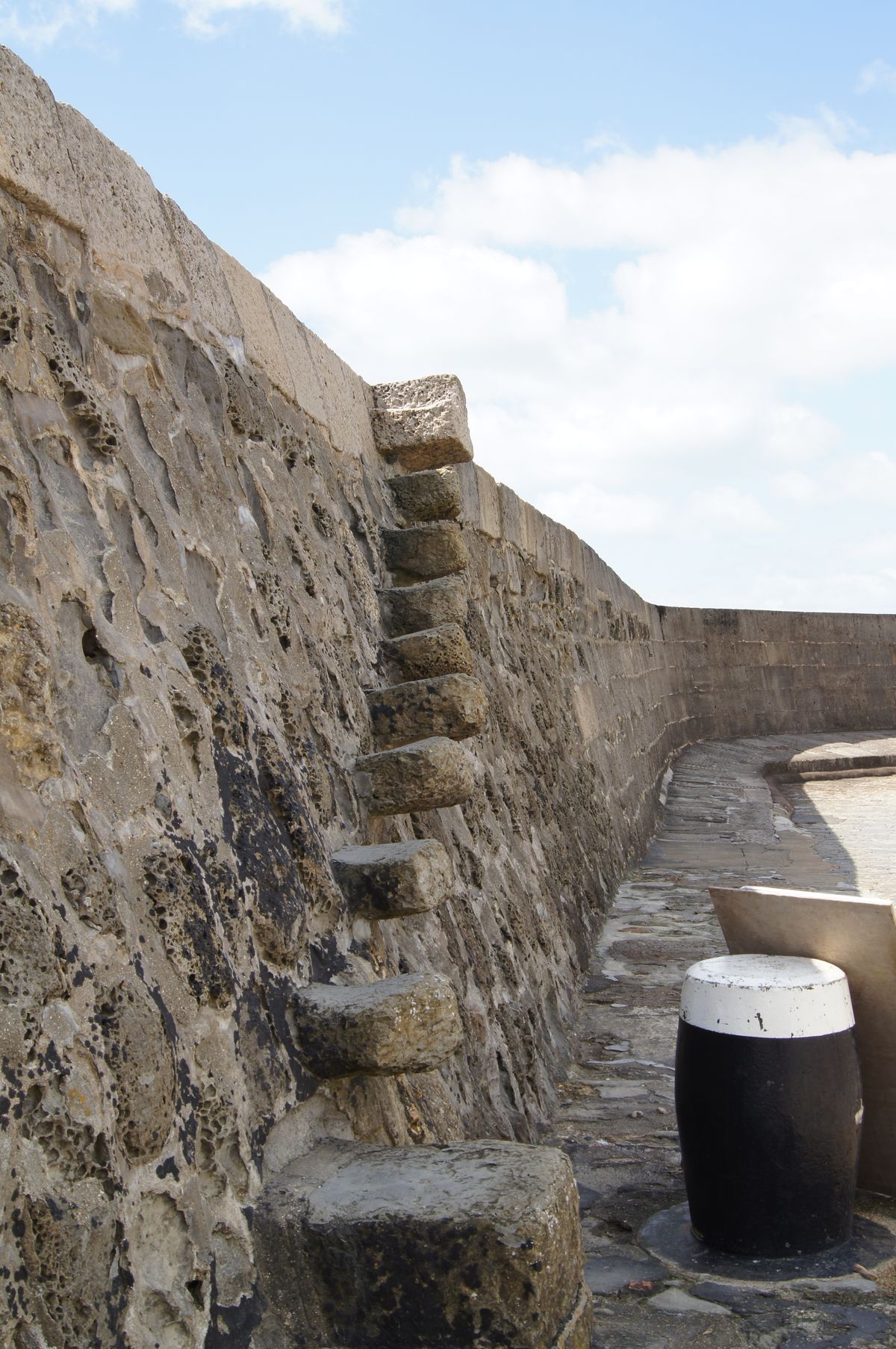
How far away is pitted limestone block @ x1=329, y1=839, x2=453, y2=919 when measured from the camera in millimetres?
2475

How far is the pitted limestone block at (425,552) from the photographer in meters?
3.88

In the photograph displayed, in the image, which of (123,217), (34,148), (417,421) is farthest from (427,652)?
(34,148)

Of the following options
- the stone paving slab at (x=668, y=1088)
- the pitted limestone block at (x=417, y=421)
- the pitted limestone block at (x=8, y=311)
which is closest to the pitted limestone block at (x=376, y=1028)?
the stone paving slab at (x=668, y=1088)

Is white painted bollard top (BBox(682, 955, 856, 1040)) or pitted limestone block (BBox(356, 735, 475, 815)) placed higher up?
pitted limestone block (BBox(356, 735, 475, 815))

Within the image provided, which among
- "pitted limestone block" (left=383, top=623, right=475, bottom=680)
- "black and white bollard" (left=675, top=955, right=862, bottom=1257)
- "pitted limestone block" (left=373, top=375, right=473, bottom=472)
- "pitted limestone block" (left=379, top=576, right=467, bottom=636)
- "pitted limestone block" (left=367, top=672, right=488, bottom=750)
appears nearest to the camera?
"black and white bollard" (left=675, top=955, right=862, bottom=1257)

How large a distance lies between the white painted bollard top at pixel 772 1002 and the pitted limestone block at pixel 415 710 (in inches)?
38.6

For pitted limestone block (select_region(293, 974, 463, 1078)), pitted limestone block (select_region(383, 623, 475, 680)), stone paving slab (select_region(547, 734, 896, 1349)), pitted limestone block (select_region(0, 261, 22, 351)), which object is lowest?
stone paving slab (select_region(547, 734, 896, 1349))

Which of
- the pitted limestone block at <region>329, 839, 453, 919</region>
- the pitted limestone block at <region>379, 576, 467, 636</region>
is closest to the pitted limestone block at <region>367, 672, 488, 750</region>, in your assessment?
the pitted limestone block at <region>379, 576, 467, 636</region>

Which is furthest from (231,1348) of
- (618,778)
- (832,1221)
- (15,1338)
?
(618,778)

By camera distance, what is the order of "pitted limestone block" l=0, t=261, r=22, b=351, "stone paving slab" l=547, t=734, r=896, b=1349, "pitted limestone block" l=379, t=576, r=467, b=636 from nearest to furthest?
"pitted limestone block" l=0, t=261, r=22, b=351 → "stone paving slab" l=547, t=734, r=896, b=1349 → "pitted limestone block" l=379, t=576, r=467, b=636

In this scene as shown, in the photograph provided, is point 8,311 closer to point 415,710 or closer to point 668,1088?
point 415,710

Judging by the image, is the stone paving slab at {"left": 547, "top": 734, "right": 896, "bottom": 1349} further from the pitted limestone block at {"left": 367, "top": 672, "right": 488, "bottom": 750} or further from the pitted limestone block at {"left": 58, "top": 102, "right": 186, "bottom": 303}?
the pitted limestone block at {"left": 58, "top": 102, "right": 186, "bottom": 303}

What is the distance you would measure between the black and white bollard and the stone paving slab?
5.1 inches

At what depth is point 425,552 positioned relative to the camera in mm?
3887
